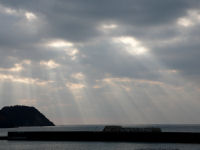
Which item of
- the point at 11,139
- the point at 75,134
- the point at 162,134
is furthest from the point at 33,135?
the point at 162,134

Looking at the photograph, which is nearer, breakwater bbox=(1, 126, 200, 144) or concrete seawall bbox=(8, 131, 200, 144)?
concrete seawall bbox=(8, 131, 200, 144)

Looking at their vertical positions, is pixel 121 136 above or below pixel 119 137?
above

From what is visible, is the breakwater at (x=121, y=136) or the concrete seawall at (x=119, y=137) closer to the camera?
the concrete seawall at (x=119, y=137)

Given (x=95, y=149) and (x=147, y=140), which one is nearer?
(x=95, y=149)

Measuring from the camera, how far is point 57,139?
10362 cm

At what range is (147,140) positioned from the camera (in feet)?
305

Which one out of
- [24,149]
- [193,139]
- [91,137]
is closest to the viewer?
[24,149]

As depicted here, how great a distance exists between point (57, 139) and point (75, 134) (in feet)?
21.7

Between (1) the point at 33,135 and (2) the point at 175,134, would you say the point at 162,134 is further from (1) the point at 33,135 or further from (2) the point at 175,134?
(1) the point at 33,135

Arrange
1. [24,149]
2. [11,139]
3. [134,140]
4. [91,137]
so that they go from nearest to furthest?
[24,149]
[134,140]
[91,137]
[11,139]

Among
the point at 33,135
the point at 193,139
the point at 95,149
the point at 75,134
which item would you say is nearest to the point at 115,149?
the point at 95,149

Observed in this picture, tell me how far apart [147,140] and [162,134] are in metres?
5.11

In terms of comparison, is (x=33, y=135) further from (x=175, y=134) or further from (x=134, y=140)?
(x=175, y=134)

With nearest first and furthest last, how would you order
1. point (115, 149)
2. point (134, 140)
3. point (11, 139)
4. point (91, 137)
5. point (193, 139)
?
1. point (115, 149)
2. point (193, 139)
3. point (134, 140)
4. point (91, 137)
5. point (11, 139)
